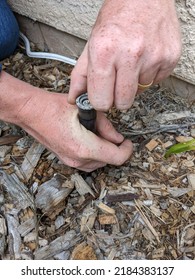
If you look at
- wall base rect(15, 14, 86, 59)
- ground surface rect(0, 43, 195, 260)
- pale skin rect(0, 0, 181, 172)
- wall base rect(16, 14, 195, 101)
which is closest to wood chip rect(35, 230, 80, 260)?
ground surface rect(0, 43, 195, 260)

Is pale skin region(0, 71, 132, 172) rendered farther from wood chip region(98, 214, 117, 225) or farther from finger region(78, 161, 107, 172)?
wood chip region(98, 214, 117, 225)

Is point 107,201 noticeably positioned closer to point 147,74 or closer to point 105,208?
point 105,208

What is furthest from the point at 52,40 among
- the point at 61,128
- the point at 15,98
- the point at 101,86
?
the point at 101,86

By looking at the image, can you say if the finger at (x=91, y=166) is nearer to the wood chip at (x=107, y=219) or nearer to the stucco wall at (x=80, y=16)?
the wood chip at (x=107, y=219)

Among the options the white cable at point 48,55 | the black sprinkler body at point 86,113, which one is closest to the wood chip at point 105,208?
the black sprinkler body at point 86,113
